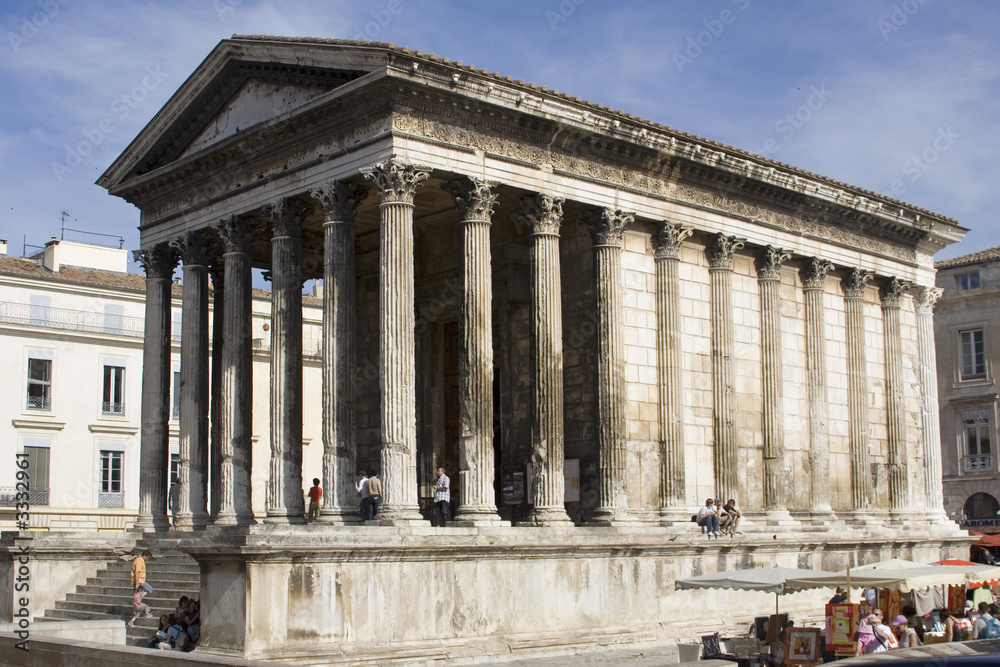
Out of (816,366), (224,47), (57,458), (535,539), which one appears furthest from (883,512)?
(57,458)

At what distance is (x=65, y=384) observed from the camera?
42438 millimetres

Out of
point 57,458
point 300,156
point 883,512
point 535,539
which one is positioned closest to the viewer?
point 535,539

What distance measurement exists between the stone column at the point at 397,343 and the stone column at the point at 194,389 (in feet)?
21.9

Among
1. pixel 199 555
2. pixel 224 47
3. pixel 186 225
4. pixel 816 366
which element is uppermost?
pixel 224 47

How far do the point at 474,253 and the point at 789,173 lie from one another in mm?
9507

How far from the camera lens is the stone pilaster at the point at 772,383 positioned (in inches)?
1085

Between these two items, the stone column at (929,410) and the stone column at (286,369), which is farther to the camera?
the stone column at (929,410)

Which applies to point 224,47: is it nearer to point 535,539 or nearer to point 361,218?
point 361,218

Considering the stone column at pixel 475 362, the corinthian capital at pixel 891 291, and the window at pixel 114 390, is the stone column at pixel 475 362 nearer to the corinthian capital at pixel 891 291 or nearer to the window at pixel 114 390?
the corinthian capital at pixel 891 291

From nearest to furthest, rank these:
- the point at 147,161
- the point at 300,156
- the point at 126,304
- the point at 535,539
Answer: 1. the point at 535,539
2. the point at 300,156
3. the point at 147,161
4. the point at 126,304

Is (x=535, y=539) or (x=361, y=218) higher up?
(x=361, y=218)

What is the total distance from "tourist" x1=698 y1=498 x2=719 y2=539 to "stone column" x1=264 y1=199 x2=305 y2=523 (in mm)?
8026

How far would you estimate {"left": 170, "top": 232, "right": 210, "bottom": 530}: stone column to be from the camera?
26.2m

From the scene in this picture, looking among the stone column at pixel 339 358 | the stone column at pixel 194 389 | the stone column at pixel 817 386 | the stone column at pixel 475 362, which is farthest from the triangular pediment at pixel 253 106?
the stone column at pixel 817 386
